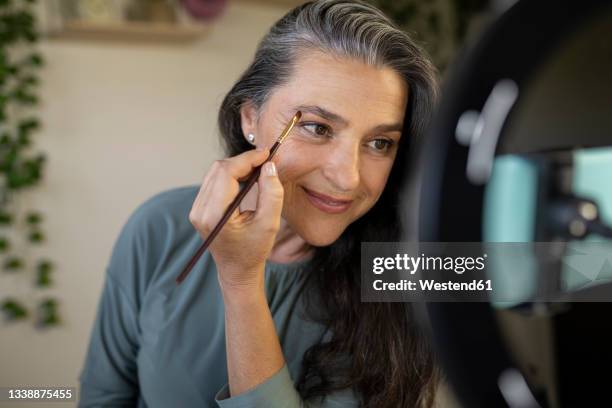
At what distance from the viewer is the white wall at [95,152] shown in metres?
1.96

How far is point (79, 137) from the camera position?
200 centimetres

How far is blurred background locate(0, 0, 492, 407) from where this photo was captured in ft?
6.19

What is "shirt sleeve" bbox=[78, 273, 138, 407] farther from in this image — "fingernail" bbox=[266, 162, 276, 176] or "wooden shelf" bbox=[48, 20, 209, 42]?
"wooden shelf" bbox=[48, 20, 209, 42]

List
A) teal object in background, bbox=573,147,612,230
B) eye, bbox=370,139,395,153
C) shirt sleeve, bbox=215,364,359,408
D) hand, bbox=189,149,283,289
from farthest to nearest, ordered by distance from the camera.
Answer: eye, bbox=370,139,395,153, shirt sleeve, bbox=215,364,359,408, hand, bbox=189,149,283,289, teal object in background, bbox=573,147,612,230

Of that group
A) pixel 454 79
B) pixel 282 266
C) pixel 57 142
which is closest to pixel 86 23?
pixel 57 142

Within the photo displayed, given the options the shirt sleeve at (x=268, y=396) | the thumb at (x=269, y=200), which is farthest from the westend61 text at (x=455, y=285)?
the shirt sleeve at (x=268, y=396)

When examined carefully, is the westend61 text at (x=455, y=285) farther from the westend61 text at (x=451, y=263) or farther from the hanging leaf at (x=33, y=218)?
the hanging leaf at (x=33, y=218)

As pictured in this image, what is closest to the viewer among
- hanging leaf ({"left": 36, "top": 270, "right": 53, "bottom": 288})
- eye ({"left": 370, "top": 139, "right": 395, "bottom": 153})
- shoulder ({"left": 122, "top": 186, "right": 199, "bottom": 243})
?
eye ({"left": 370, "top": 139, "right": 395, "bottom": 153})

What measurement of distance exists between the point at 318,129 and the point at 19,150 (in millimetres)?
1458

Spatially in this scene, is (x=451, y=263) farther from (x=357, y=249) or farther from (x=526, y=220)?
(x=357, y=249)

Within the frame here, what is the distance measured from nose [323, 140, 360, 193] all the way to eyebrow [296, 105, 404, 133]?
0.03 meters

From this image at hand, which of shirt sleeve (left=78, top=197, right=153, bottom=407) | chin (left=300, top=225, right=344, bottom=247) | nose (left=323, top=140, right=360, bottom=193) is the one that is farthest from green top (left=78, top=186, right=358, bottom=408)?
nose (left=323, top=140, right=360, bottom=193)

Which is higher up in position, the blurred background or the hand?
the blurred background

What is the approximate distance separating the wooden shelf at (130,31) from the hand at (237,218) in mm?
1528
